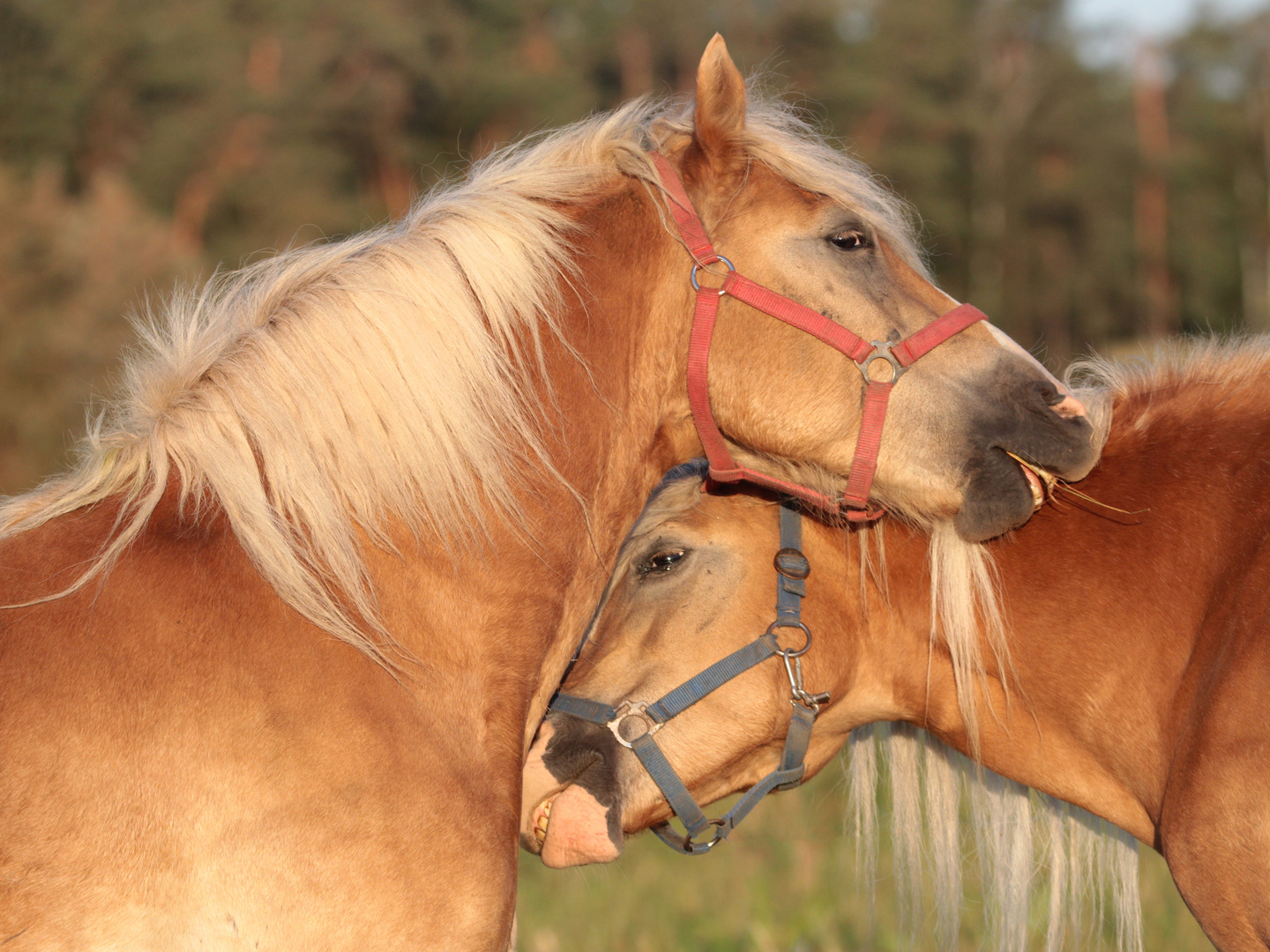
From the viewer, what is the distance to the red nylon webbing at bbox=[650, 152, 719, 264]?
2.55 m

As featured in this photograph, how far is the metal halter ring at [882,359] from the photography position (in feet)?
8.32

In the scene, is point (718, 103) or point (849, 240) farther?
point (849, 240)

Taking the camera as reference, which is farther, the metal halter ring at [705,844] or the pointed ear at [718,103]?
the metal halter ring at [705,844]

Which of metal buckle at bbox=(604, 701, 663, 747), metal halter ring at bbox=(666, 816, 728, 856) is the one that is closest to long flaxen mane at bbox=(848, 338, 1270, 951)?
metal halter ring at bbox=(666, 816, 728, 856)

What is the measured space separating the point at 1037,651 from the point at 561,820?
132 centimetres

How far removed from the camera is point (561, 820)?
9.47ft

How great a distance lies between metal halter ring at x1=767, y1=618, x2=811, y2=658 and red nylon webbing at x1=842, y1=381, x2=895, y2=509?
0.52 meters

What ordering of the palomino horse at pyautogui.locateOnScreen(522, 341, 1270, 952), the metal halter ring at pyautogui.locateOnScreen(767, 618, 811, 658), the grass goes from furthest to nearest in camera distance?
1. the grass
2. the metal halter ring at pyautogui.locateOnScreen(767, 618, 811, 658)
3. the palomino horse at pyautogui.locateOnScreen(522, 341, 1270, 952)

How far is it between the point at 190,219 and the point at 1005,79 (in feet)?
81.6

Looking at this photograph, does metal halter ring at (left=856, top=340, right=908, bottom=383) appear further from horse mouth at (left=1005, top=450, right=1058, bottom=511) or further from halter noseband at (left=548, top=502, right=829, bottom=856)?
halter noseband at (left=548, top=502, right=829, bottom=856)

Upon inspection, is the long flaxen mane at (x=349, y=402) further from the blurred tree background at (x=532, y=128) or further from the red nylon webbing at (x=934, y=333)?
the blurred tree background at (x=532, y=128)

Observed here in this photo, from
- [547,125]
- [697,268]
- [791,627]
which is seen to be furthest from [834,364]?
[547,125]

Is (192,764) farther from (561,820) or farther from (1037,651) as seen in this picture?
(1037,651)

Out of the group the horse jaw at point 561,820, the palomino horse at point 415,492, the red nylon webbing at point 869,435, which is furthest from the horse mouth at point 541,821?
the red nylon webbing at point 869,435
